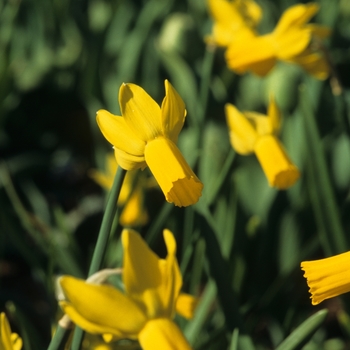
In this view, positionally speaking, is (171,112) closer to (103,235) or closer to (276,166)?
(103,235)

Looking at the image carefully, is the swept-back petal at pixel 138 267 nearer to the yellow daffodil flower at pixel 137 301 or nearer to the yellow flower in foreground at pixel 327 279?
the yellow daffodil flower at pixel 137 301

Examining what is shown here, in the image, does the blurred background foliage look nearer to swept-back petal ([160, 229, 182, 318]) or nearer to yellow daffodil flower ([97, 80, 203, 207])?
swept-back petal ([160, 229, 182, 318])

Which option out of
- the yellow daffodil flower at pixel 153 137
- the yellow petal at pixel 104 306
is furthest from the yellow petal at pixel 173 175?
the yellow petal at pixel 104 306

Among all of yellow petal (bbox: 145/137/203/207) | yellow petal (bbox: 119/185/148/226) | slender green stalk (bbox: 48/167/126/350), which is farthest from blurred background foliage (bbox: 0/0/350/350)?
yellow petal (bbox: 145/137/203/207)

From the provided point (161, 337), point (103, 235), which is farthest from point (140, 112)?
point (161, 337)

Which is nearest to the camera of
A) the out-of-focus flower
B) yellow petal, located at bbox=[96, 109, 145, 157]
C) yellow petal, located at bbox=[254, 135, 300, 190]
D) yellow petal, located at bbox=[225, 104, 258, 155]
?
yellow petal, located at bbox=[96, 109, 145, 157]

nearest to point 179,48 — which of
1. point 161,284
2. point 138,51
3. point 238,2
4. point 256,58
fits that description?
point 138,51
